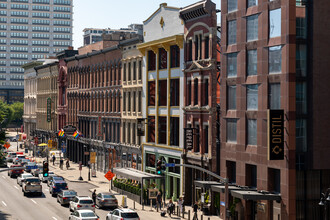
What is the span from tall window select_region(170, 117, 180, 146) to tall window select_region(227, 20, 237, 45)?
1423cm

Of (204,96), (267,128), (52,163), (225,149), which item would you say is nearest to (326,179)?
(267,128)

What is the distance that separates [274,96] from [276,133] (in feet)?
11.4

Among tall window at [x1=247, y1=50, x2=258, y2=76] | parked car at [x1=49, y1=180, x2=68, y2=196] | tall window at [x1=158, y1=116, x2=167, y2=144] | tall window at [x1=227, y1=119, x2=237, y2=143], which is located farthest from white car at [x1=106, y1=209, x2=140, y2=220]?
tall window at [x1=158, y1=116, x2=167, y2=144]

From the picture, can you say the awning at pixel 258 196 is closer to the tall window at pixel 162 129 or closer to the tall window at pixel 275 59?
the tall window at pixel 275 59

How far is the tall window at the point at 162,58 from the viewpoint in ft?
225

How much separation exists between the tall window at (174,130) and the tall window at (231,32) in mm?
14228

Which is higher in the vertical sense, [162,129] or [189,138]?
[162,129]

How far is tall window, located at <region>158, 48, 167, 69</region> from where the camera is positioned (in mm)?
68500

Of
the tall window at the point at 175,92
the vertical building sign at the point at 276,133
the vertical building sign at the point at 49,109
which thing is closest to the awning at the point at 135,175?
the tall window at the point at 175,92

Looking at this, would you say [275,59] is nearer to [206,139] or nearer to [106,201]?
[206,139]

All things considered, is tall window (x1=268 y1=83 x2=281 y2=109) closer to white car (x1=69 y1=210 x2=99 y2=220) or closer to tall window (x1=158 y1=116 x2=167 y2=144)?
white car (x1=69 y1=210 x2=99 y2=220)

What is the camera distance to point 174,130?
6581 centimetres

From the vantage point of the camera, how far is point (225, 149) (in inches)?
2111

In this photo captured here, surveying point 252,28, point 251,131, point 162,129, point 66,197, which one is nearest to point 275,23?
point 252,28
